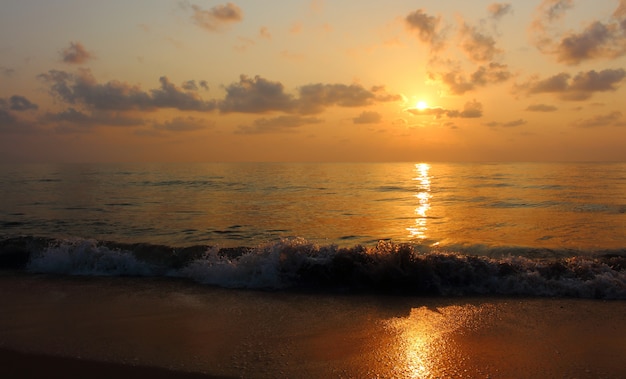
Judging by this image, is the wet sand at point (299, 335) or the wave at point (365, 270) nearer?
the wet sand at point (299, 335)

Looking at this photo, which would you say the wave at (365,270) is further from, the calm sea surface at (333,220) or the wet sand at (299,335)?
the calm sea surface at (333,220)

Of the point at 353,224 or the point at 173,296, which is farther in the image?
the point at 353,224

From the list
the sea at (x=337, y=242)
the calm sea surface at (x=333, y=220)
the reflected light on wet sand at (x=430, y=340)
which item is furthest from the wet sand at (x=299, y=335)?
the calm sea surface at (x=333, y=220)

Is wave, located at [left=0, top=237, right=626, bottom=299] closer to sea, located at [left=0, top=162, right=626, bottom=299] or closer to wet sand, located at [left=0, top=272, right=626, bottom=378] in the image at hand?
sea, located at [left=0, top=162, right=626, bottom=299]

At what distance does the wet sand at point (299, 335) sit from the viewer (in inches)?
204

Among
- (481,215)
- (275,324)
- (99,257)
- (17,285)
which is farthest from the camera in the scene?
(481,215)

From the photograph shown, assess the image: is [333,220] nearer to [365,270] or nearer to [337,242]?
[337,242]

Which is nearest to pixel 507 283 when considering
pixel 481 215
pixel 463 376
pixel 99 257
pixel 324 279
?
pixel 324 279

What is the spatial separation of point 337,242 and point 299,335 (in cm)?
875

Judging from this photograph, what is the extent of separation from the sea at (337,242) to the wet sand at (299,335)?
36.5 inches

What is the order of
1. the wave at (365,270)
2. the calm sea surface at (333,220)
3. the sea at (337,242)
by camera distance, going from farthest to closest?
the calm sea surface at (333,220) < the sea at (337,242) < the wave at (365,270)

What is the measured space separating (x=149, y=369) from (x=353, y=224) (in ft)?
46.3

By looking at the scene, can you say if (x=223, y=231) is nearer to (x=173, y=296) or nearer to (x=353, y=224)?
(x=353, y=224)

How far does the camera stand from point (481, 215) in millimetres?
21141
